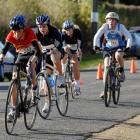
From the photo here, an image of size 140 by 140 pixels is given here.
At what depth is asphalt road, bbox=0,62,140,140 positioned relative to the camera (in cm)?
1037

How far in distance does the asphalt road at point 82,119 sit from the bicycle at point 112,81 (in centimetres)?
19

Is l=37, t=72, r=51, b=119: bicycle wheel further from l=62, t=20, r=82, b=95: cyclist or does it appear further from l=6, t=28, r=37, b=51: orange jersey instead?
l=62, t=20, r=82, b=95: cyclist

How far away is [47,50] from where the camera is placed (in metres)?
12.4

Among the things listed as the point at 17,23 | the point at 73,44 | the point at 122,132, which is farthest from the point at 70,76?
the point at 17,23

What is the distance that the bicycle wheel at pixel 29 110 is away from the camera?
34.8 feet

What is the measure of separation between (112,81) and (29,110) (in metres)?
3.61

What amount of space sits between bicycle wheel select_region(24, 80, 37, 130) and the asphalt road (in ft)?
0.39

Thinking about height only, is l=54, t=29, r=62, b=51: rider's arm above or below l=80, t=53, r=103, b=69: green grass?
above

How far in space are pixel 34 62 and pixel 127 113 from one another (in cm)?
294

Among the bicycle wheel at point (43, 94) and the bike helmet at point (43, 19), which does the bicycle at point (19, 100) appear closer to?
the bicycle wheel at point (43, 94)

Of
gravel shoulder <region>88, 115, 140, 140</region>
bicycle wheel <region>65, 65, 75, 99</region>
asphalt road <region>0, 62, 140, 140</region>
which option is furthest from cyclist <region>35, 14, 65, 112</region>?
bicycle wheel <region>65, 65, 75, 99</region>

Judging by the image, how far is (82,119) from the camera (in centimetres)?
1204

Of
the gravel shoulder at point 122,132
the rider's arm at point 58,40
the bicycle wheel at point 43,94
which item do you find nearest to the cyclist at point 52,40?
the rider's arm at point 58,40

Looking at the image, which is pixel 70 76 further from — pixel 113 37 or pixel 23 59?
pixel 23 59
